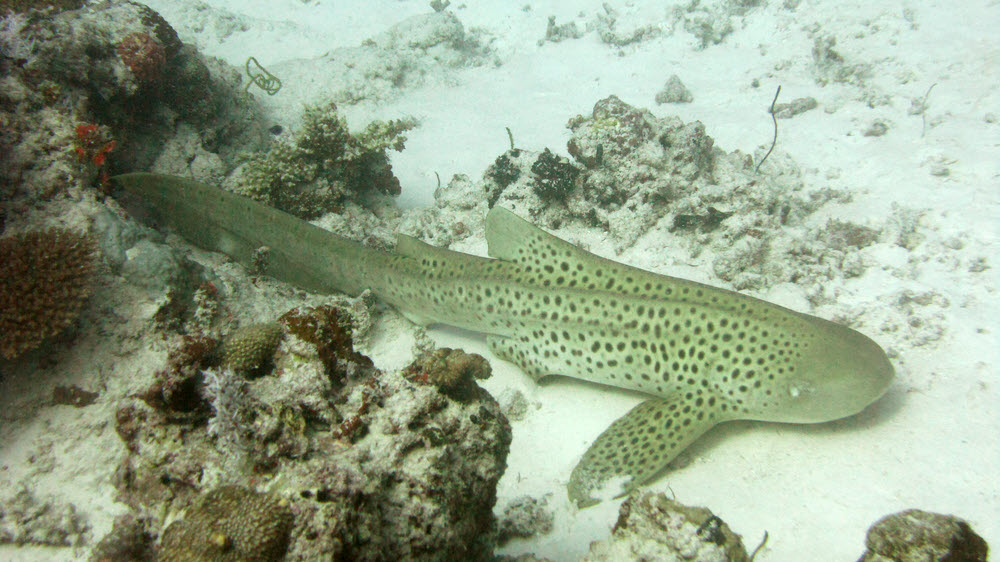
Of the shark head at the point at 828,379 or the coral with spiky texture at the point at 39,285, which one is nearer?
the coral with spiky texture at the point at 39,285

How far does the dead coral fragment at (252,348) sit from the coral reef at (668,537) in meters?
2.26

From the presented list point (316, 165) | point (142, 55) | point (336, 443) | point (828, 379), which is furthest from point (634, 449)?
point (142, 55)

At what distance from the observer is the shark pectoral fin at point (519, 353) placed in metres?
4.82

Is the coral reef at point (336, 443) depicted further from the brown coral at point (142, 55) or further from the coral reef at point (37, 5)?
the coral reef at point (37, 5)

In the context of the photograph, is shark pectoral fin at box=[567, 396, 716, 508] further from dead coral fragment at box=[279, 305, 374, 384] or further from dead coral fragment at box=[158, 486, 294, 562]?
dead coral fragment at box=[158, 486, 294, 562]

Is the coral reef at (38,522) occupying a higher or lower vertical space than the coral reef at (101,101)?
lower

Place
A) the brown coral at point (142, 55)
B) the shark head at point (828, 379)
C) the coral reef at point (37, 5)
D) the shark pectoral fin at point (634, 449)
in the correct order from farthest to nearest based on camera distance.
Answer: the brown coral at point (142, 55)
the coral reef at point (37, 5)
the shark pectoral fin at point (634, 449)
the shark head at point (828, 379)

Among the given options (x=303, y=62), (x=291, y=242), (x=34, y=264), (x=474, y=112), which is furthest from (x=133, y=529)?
(x=303, y=62)

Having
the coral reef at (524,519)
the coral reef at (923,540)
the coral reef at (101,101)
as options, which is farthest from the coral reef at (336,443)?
the coral reef at (101,101)

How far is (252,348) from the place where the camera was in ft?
9.19

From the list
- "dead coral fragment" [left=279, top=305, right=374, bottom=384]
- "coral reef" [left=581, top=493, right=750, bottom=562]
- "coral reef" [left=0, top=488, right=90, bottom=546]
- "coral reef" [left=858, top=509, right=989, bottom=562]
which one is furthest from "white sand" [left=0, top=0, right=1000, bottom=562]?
"dead coral fragment" [left=279, top=305, right=374, bottom=384]

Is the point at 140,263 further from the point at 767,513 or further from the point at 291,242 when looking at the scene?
the point at 767,513

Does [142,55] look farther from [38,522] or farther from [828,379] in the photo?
[828,379]

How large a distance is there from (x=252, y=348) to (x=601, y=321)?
2.93m
